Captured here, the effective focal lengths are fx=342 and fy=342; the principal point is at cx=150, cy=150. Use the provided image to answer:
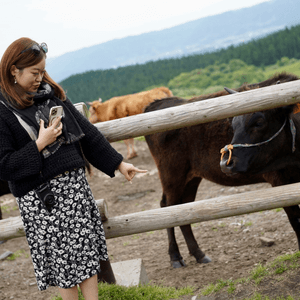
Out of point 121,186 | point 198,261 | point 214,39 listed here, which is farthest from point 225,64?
point 198,261

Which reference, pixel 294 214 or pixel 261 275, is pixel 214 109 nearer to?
pixel 261 275

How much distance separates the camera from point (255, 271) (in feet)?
9.29

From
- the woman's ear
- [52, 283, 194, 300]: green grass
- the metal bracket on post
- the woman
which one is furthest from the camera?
the metal bracket on post

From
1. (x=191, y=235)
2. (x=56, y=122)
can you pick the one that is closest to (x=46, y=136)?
(x=56, y=122)

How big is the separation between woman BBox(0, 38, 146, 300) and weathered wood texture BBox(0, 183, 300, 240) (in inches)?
22.9

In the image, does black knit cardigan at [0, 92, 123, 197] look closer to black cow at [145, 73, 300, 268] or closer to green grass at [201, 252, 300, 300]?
green grass at [201, 252, 300, 300]

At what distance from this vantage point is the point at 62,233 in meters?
1.95

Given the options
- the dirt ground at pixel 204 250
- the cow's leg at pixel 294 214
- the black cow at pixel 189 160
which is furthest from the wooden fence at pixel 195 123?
the dirt ground at pixel 204 250

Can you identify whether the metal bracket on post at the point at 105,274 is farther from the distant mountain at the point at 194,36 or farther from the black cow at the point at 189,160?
the distant mountain at the point at 194,36

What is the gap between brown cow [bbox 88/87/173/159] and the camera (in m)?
11.3

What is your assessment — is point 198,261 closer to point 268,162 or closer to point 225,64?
point 268,162

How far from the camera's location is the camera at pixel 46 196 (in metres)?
1.91

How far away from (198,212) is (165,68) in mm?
26344

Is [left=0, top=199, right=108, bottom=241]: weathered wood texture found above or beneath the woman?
beneath
